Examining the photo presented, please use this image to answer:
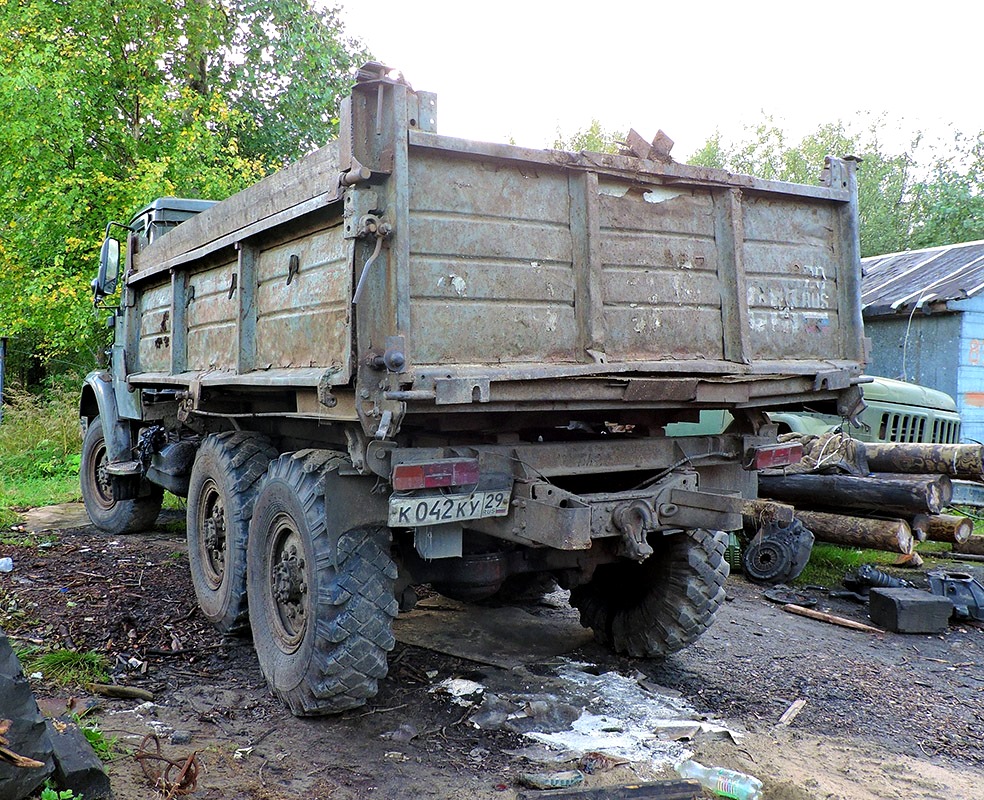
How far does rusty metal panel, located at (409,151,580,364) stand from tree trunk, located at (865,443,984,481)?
181 inches

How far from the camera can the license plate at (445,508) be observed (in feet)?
10.8

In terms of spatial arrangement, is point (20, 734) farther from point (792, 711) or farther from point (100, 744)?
point (792, 711)

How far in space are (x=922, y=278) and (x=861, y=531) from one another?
7.16 metres

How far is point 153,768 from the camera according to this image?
335cm

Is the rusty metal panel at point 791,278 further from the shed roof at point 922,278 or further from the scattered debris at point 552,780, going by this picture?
the shed roof at point 922,278

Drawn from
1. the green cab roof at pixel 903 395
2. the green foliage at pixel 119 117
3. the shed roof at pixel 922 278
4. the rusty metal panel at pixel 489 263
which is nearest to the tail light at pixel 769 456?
the rusty metal panel at pixel 489 263

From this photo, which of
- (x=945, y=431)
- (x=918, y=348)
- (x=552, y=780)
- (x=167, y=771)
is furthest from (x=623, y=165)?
(x=918, y=348)

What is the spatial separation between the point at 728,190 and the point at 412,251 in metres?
1.65

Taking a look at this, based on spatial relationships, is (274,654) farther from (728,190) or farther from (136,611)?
(728,190)

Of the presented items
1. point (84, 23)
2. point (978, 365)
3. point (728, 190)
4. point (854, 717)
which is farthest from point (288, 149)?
point (854, 717)

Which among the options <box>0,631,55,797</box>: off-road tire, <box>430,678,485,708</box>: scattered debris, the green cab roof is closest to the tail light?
<box>430,678,485,708</box>: scattered debris

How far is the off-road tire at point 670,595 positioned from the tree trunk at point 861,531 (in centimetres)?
259

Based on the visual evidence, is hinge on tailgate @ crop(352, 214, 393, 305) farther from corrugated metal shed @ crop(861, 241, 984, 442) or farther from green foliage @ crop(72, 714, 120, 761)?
corrugated metal shed @ crop(861, 241, 984, 442)

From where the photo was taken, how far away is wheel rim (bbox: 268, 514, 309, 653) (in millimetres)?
3978
